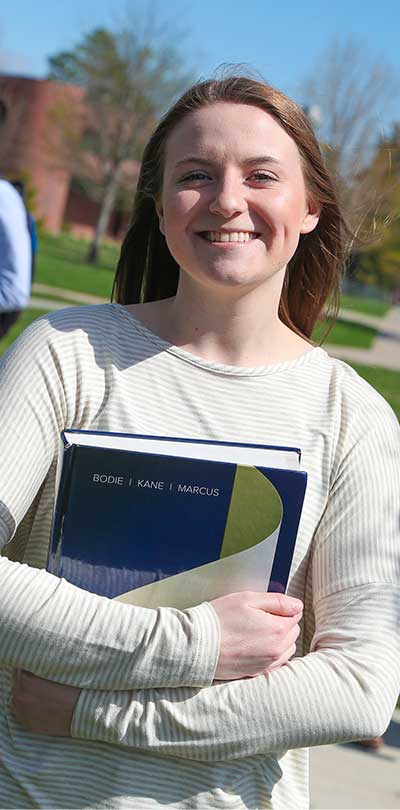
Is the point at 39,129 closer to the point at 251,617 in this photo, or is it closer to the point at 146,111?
the point at 146,111

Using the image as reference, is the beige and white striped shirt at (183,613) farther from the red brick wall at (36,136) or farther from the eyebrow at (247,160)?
the red brick wall at (36,136)

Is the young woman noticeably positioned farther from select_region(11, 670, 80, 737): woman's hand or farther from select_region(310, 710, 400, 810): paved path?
select_region(310, 710, 400, 810): paved path

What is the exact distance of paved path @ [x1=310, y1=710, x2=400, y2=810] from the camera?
3.39 meters

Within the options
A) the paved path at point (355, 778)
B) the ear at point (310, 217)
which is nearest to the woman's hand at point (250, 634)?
the ear at point (310, 217)

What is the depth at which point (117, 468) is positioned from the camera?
160 centimetres

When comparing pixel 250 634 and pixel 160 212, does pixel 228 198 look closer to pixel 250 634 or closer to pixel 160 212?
pixel 160 212

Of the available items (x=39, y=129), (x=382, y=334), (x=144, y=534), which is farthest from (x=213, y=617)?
(x=39, y=129)

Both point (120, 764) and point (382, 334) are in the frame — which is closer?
point (120, 764)

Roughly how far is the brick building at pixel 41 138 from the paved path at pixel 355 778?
45379mm

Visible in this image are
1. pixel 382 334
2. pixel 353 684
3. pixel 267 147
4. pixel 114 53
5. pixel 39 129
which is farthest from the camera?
pixel 39 129

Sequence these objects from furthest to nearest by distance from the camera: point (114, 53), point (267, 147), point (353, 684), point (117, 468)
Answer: point (114, 53) → point (267, 147) → point (353, 684) → point (117, 468)

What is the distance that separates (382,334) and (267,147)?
27.7 m

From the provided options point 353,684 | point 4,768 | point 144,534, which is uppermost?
point 144,534

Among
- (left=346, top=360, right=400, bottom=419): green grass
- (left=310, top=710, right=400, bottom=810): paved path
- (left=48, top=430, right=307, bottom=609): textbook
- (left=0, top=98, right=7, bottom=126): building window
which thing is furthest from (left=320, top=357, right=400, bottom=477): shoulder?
(left=0, top=98, right=7, bottom=126): building window
